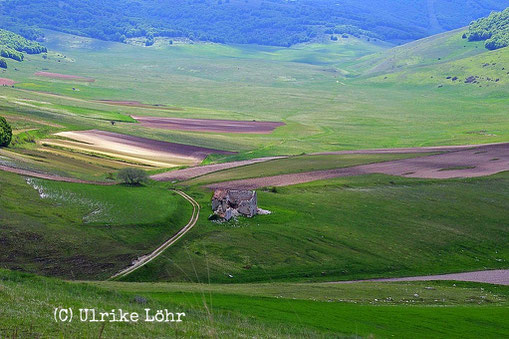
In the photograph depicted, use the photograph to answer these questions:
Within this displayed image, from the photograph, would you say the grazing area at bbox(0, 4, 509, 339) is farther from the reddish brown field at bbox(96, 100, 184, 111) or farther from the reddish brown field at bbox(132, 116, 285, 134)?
the reddish brown field at bbox(96, 100, 184, 111)

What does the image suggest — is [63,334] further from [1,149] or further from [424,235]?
[1,149]

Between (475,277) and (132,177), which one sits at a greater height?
(132,177)

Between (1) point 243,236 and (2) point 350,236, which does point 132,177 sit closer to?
(1) point 243,236

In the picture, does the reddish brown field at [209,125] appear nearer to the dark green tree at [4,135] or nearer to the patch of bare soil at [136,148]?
the patch of bare soil at [136,148]

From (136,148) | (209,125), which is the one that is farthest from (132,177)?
(209,125)

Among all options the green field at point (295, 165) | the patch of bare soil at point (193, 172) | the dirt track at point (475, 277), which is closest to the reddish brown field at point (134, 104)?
the green field at point (295, 165)

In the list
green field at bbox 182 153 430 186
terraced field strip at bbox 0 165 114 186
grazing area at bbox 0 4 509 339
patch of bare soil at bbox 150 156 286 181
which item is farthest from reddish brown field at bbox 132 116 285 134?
terraced field strip at bbox 0 165 114 186
